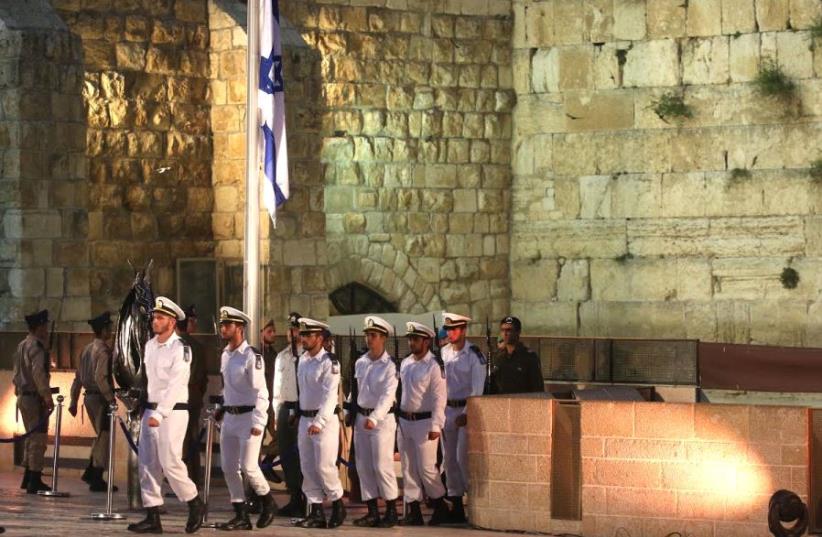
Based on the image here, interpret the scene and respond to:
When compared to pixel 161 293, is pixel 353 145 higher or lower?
higher

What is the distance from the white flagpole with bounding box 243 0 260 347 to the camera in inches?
685

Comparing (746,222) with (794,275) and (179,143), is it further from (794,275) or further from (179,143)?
(179,143)

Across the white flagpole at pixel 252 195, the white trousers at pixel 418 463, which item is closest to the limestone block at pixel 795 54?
the white flagpole at pixel 252 195

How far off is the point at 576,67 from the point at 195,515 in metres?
11.4

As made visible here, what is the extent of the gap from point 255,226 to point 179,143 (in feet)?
21.6

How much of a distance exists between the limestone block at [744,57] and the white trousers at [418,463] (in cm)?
962

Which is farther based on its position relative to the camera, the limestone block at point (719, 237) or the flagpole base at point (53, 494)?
the limestone block at point (719, 237)

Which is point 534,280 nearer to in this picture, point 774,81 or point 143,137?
point 774,81

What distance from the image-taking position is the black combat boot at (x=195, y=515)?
15109 mm

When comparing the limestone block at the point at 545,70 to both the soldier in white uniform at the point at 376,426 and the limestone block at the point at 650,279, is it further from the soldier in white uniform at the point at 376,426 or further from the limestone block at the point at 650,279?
the soldier in white uniform at the point at 376,426

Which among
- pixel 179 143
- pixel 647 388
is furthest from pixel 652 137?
pixel 647 388

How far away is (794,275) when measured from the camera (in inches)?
952

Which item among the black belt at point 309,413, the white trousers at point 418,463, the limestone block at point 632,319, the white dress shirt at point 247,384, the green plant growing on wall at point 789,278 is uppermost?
the green plant growing on wall at point 789,278

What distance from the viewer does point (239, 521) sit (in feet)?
50.8
